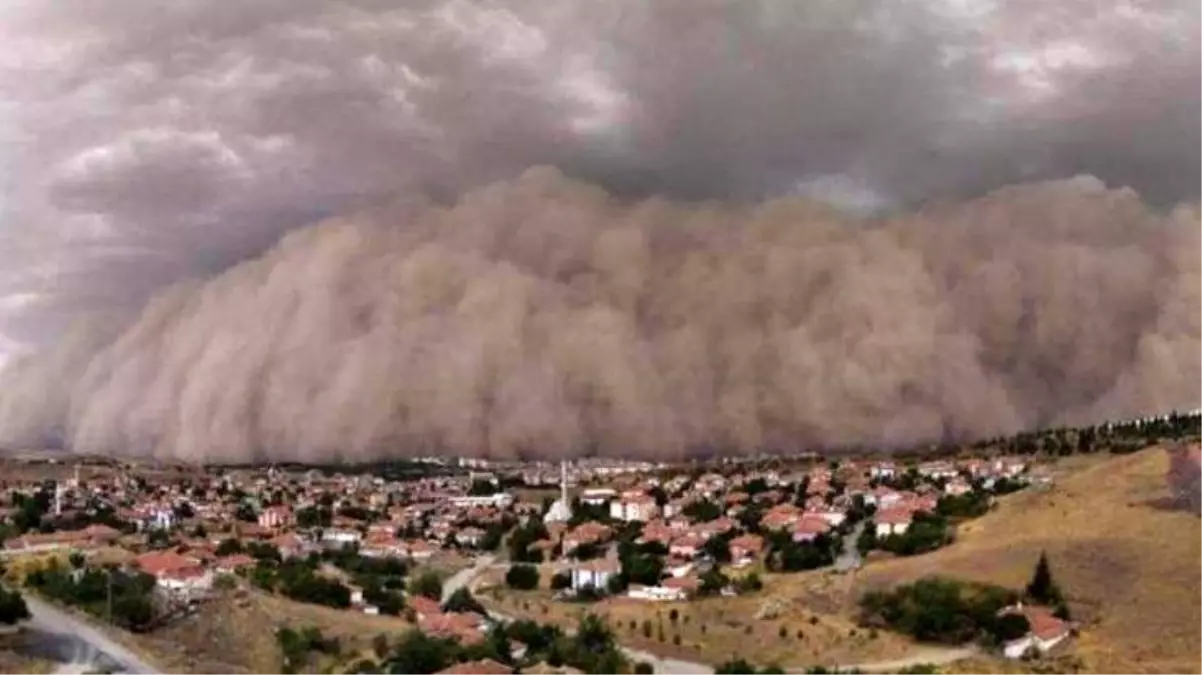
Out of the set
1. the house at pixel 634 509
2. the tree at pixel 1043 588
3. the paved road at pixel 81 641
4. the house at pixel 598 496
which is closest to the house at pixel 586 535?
the house at pixel 634 509

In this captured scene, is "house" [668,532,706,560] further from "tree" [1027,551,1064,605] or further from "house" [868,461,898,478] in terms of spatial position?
"house" [868,461,898,478]

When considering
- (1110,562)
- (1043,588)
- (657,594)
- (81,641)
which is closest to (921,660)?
(1043,588)

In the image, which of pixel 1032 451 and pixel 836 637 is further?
pixel 1032 451

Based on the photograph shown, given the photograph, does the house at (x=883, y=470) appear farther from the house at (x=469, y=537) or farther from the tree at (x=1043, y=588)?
the tree at (x=1043, y=588)

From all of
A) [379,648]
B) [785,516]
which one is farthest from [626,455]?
[379,648]

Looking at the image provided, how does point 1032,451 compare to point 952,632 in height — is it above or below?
above

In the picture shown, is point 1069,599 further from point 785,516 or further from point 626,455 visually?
point 626,455

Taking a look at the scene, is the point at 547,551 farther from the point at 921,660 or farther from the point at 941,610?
the point at 921,660
